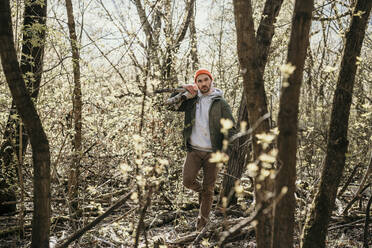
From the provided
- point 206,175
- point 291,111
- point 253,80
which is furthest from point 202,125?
point 291,111

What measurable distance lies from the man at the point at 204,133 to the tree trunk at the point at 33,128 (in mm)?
1775

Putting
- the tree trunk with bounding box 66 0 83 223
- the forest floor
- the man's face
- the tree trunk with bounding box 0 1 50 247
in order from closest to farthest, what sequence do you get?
the tree trunk with bounding box 0 1 50 247 < the forest floor < the man's face < the tree trunk with bounding box 66 0 83 223

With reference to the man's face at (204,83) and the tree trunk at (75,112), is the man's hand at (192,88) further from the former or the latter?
the tree trunk at (75,112)

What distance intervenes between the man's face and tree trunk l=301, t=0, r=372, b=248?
174 cm

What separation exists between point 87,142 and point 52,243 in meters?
2.31

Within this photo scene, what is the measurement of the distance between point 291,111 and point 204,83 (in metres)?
2.34

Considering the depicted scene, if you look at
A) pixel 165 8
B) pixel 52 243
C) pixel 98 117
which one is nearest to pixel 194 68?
pixel 165 8

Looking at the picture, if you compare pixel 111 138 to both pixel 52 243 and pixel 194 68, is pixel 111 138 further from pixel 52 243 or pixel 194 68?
pixel 194 68

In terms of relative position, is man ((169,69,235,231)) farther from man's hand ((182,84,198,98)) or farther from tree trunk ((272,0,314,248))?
tree trunk ((272,0,314,248))

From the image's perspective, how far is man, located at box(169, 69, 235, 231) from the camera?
399 cm

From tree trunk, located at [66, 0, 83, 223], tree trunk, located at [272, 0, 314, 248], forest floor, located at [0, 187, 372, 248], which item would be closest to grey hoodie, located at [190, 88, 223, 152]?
forest floor, located at [0, 187, 372, 248]

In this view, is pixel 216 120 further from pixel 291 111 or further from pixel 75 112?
pixel 291 111

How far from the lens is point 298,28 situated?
187 centimetres

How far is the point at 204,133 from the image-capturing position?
3963 mm
